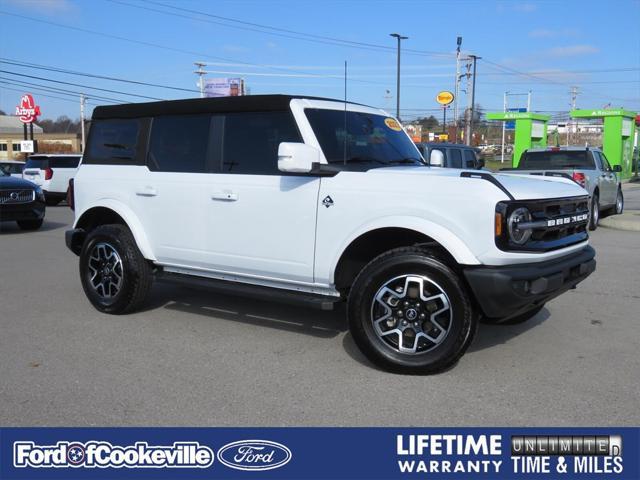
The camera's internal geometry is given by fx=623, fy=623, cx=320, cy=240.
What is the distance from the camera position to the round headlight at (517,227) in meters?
4.16

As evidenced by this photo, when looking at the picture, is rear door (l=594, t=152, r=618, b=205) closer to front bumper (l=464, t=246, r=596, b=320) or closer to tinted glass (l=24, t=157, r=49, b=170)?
front bumper (l=464, t=246, r=596, b=320)

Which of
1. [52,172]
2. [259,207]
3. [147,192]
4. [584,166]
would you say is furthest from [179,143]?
[52,172]

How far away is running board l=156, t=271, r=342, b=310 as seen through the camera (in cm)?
482

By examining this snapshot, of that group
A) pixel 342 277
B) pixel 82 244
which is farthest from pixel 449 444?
pixel 82 244

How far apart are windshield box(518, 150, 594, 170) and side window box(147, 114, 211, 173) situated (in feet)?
32.7

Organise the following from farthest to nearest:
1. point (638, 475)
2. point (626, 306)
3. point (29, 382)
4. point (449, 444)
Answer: point (626, 306) → point (29, 382) → point (449, 444) → point (638, 475)

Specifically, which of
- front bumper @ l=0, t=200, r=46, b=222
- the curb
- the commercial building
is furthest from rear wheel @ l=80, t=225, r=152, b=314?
the commercial building

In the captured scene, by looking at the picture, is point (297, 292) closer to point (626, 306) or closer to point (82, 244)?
point (82, 244)

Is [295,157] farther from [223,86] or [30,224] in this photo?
[223,86]

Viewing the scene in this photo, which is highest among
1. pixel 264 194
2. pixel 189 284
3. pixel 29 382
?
pixel 264 194

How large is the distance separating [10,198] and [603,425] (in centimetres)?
1281

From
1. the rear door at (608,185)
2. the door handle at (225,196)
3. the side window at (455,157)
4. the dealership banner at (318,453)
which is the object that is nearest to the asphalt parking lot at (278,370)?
the dealership banner at (318,453)

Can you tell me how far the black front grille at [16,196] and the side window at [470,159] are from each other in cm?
960

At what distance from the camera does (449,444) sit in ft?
11.1
